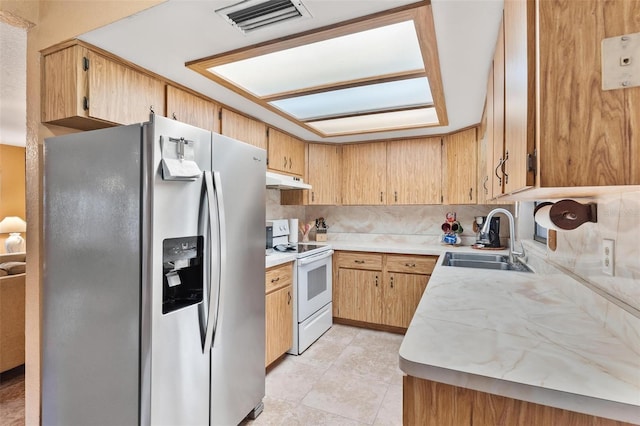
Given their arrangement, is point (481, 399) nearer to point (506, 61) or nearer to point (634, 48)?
point (634, 48)

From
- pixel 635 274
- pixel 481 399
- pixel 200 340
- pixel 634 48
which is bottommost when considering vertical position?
pixel 200 340

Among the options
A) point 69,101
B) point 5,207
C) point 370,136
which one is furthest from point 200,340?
point 5,207

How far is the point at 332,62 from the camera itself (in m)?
1.77

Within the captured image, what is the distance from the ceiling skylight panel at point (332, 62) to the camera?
153 centimetres

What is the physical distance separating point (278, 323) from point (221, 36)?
2.04 meters

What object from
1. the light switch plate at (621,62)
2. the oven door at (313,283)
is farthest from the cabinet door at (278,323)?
the light switch plate at (621,62)

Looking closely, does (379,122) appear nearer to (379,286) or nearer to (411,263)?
(411,263)

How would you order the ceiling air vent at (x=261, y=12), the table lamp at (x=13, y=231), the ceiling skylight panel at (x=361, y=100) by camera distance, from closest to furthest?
1. the ceiling air vent at (x=261, y=12)
2. the ceiling skylight panel at (x=361, y=100)
3. the table lamp at (x=13, y=231)

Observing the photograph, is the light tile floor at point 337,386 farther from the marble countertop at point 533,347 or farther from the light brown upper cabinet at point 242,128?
the light brown upper cabinet at point 242,128

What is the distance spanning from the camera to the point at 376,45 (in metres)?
1.58

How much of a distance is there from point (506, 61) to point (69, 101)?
78.8 inches

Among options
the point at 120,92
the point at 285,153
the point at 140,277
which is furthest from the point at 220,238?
the point at 285,153

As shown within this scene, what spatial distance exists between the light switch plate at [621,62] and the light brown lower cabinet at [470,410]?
729 millimetres

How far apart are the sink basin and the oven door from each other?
3.91ft
